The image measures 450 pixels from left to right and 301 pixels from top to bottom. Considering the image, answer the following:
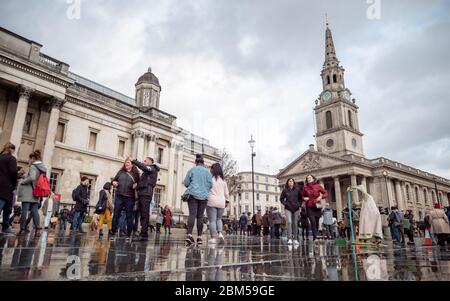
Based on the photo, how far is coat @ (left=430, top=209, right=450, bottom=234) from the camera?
1060cm

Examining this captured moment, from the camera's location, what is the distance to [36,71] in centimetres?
1966

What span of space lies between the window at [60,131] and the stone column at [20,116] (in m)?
3.23

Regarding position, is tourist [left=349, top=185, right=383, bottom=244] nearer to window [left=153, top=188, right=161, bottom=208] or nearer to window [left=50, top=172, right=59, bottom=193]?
window [left=50, top=172, right=59, bottom=193]

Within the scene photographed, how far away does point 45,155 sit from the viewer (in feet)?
64.3

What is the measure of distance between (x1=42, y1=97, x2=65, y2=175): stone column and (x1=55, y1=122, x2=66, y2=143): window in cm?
146

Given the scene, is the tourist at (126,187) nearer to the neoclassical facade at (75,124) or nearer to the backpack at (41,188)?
the backpack at (41,188)

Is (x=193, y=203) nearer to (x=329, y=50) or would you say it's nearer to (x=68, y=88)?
(x=68, y=88)

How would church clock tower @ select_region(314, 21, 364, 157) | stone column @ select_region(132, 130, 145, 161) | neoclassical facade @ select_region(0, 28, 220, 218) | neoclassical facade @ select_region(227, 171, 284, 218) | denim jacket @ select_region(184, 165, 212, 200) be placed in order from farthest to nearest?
neoclassical facade @ select_region(227, 171, 284, 218)
church clock tower @ select_region(314, 21, 364, 157)
stone column @ select_region(132, 130, 145, 161)
neoclassical facade @ select_region(0, 28, 220, 218)
denim jacket @ select_region(184, 165, 212, 200)

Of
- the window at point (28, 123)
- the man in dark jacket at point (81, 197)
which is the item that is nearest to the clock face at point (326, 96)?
the window at point (28, 123)

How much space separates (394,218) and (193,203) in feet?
37.7

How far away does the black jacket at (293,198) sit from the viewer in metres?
8.43

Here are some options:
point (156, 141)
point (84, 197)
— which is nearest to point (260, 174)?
point (156, 141)

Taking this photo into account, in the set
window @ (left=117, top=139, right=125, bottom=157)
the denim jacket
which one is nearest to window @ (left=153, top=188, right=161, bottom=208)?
window @ (left=117, top=139, right=125, bottom=157)
